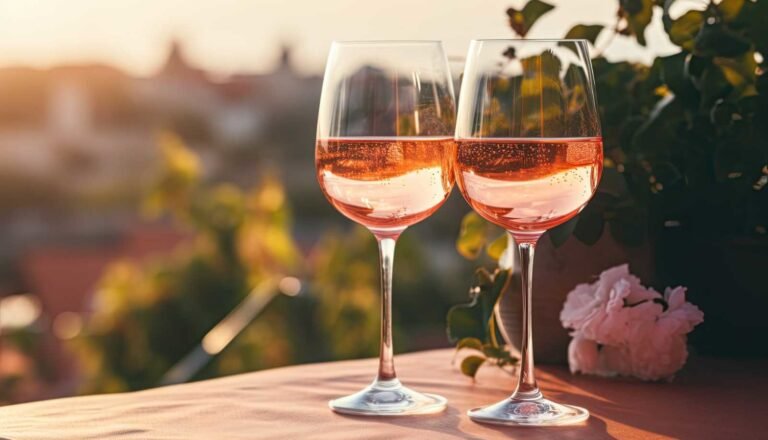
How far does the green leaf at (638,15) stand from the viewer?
1.33 m

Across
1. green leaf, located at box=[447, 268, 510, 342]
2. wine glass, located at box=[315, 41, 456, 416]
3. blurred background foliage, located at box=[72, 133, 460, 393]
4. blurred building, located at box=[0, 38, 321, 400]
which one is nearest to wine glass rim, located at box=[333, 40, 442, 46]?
wine glass, located at box=[315, 41, 456, 416]

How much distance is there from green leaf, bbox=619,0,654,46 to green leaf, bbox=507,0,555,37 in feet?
0.40

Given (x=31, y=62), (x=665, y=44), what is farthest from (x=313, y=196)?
(x=665, y=44)

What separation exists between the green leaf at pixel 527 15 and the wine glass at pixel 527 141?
1.04ft

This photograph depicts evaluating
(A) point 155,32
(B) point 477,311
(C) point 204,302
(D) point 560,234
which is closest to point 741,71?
(D) point 560,234

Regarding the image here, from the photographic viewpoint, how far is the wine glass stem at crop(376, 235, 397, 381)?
101cm

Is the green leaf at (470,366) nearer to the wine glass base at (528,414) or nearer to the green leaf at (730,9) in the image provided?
the wine glass base at (528,414)

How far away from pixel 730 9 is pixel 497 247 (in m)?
0.38

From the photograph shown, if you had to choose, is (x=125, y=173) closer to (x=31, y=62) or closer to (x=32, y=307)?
(x=31, y=62)

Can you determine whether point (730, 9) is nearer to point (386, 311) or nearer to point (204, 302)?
point (386, 311)

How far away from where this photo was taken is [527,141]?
93cm

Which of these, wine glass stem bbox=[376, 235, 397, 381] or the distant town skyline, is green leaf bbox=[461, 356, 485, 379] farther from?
the distant town skyline

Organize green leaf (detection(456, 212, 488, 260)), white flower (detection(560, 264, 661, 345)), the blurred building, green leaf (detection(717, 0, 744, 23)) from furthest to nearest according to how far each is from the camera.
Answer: the blurred building, green leaf (detection(456, 212, 488, 260)), green leaf (detection(717, 0, 744, 23)), white flower (detection(560, 264, 661, 345))

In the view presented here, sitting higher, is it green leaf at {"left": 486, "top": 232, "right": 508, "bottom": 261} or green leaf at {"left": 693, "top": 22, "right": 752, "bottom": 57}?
green leaf at {"left": 693, "top": 22, "right": 752, "bottom": 57}
